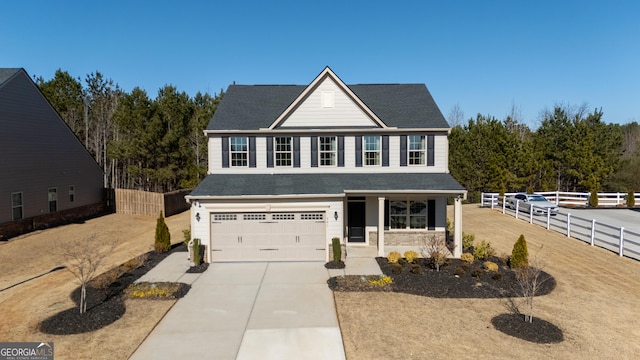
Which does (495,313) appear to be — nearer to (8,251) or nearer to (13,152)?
(8,251)

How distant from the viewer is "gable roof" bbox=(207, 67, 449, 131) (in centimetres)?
2042

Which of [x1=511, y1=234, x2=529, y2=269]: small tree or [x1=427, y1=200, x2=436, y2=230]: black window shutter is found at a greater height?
[x1=427, y1=200, x2=436, y2=230]: black window shutter

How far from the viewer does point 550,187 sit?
128 feet

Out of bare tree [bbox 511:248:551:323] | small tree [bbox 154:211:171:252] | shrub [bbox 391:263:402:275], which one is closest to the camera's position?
bare tree [bbox 511:248:551:323]

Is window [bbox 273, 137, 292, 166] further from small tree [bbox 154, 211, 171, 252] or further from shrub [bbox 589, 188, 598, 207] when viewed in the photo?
shrub [bbox 589, 188, 598, 207]

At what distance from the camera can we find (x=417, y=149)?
20.3 metres

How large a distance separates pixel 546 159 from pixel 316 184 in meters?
33.4

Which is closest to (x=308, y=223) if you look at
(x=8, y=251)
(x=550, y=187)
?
(x=8, y=251)

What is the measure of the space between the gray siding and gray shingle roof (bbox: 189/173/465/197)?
13.6 metres

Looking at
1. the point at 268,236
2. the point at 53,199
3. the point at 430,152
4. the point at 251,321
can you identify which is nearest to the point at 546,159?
the point at 430,152

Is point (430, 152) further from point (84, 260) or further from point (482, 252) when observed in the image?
point (84, 260)

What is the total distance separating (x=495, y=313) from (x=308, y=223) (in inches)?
342

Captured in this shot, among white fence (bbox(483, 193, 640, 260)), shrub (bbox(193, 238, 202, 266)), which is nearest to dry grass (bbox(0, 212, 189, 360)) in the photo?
shrub (bbox(193, 238, 202, 266))

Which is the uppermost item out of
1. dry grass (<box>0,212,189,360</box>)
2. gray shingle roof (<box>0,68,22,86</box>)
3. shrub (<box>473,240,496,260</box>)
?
gray shingle roof (<box>0,68,22,86</box>)
